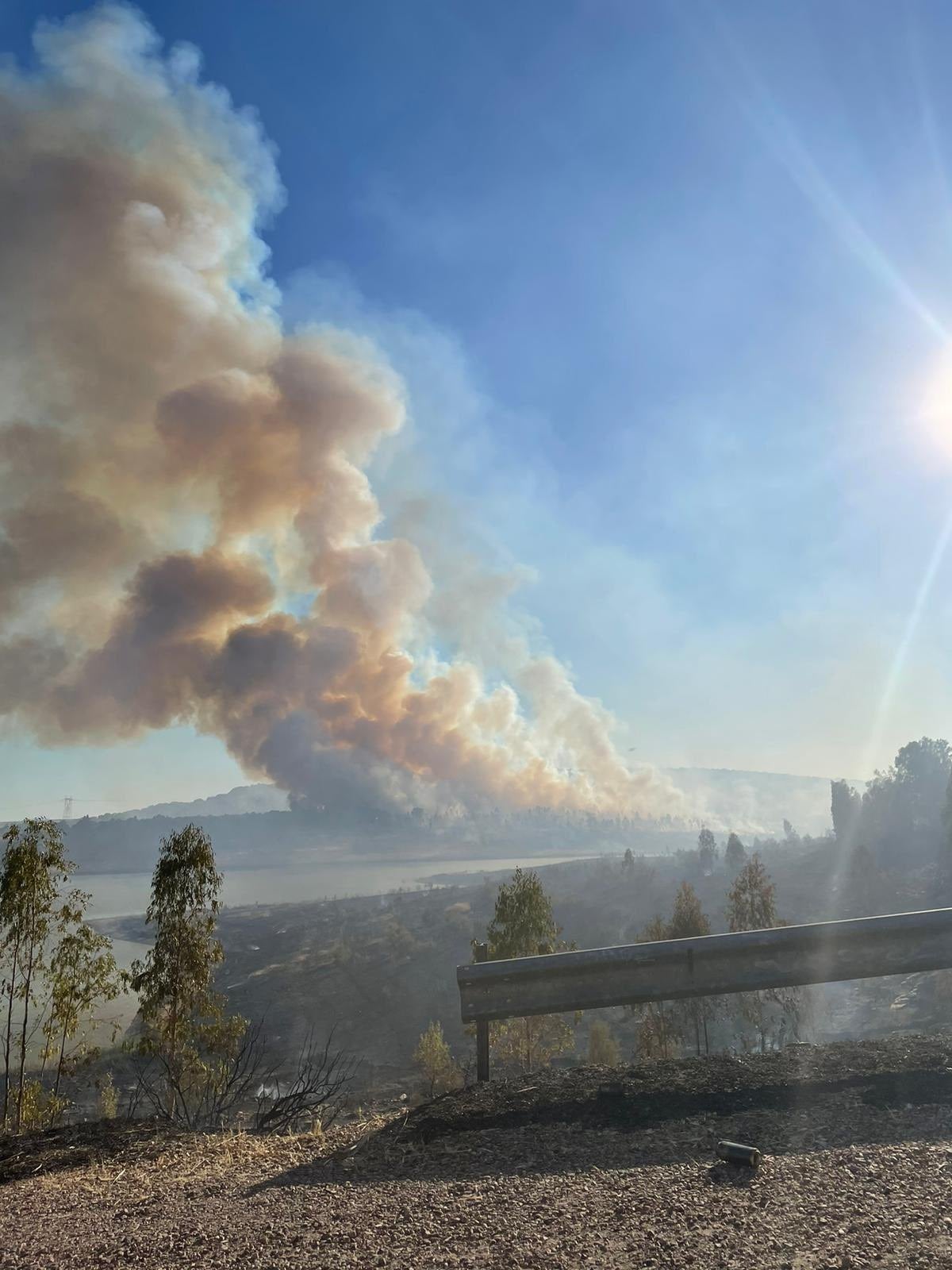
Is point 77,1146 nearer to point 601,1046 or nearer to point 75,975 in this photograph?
point 75,975

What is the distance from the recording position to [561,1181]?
459 centimetres

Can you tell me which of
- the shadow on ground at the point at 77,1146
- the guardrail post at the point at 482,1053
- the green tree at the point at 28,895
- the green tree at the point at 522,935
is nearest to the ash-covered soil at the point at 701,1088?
the guardrail post at the point at 482,1053

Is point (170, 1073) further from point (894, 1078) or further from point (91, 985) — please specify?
point (894, 1078)

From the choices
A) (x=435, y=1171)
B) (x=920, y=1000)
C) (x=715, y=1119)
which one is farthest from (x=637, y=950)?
(x=920, y=1000)

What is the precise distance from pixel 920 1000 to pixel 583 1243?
421 feet

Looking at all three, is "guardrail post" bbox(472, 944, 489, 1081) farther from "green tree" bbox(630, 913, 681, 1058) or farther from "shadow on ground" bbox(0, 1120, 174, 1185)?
"green tree" bbox(630, 913, 681, 1058)

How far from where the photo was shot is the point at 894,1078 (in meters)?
6.04

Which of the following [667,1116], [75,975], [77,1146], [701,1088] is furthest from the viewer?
[75,975]

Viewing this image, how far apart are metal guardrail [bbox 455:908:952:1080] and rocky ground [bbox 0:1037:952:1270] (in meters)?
0.67

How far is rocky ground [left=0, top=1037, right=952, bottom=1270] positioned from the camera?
12.2 ft

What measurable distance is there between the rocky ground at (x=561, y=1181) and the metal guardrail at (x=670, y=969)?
673mm

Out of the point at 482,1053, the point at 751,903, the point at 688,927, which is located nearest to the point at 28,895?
the point at 482,1053

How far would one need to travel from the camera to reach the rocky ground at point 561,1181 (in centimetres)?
372

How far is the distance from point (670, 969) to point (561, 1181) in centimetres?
316
